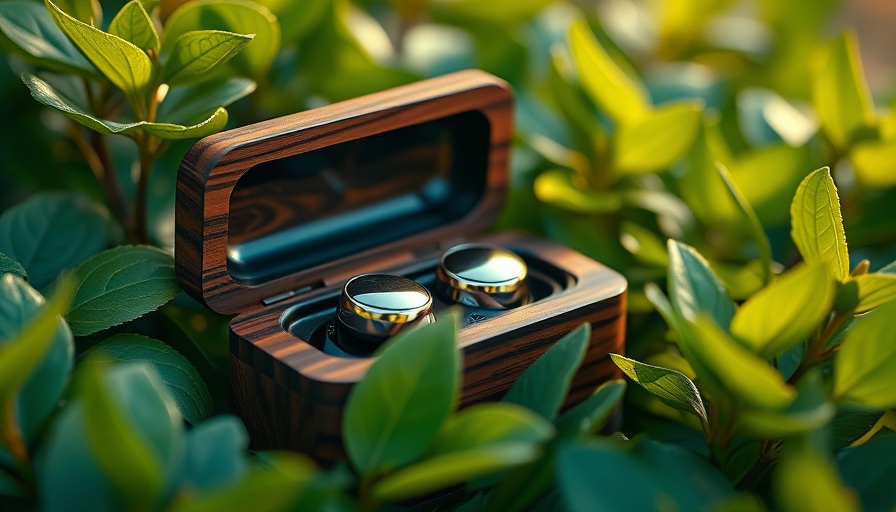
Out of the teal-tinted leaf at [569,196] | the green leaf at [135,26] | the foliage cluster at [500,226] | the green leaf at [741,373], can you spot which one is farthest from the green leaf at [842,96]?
the green leaf at [135,26]

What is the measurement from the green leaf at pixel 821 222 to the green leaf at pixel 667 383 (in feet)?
0.24

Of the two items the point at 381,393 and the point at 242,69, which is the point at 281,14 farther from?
the point at 381,393

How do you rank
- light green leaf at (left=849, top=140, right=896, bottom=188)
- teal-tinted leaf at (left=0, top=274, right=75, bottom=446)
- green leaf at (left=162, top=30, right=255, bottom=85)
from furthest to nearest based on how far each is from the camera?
light green leaf at (left=849, top=140, right=896, bottom=188)
green leaf at (left=162, top=30, right=255, bottom=85)
teal-tinted leaf at (left=0, top=274, right=75, bottom=446)

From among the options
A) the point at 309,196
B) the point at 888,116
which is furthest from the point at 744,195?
the point at 309,196

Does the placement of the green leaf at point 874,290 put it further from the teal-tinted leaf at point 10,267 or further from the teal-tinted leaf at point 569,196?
the teal-tinted leaf at point 10,267

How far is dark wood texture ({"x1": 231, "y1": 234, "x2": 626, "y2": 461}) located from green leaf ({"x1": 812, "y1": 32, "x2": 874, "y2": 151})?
16cm

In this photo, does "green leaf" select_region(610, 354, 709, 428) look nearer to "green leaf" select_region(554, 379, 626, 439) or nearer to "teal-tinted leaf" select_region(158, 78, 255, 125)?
"green leaf" select_region(554, 379, 626, 439)

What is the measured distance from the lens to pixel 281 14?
0.51m

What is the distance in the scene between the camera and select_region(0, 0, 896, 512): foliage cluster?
0.98 feet

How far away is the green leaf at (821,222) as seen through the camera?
374 millimetres

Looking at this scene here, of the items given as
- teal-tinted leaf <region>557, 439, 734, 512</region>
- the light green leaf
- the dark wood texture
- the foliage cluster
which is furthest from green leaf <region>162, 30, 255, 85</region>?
the light green leaf

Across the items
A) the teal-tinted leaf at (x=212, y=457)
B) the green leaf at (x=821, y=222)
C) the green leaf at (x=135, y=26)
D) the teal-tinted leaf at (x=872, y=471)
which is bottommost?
the teal-tinted leaf at (x=872, y=471)

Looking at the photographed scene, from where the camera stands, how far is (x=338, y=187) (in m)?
0.48

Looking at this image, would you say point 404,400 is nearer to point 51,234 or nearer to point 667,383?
point 667,383
